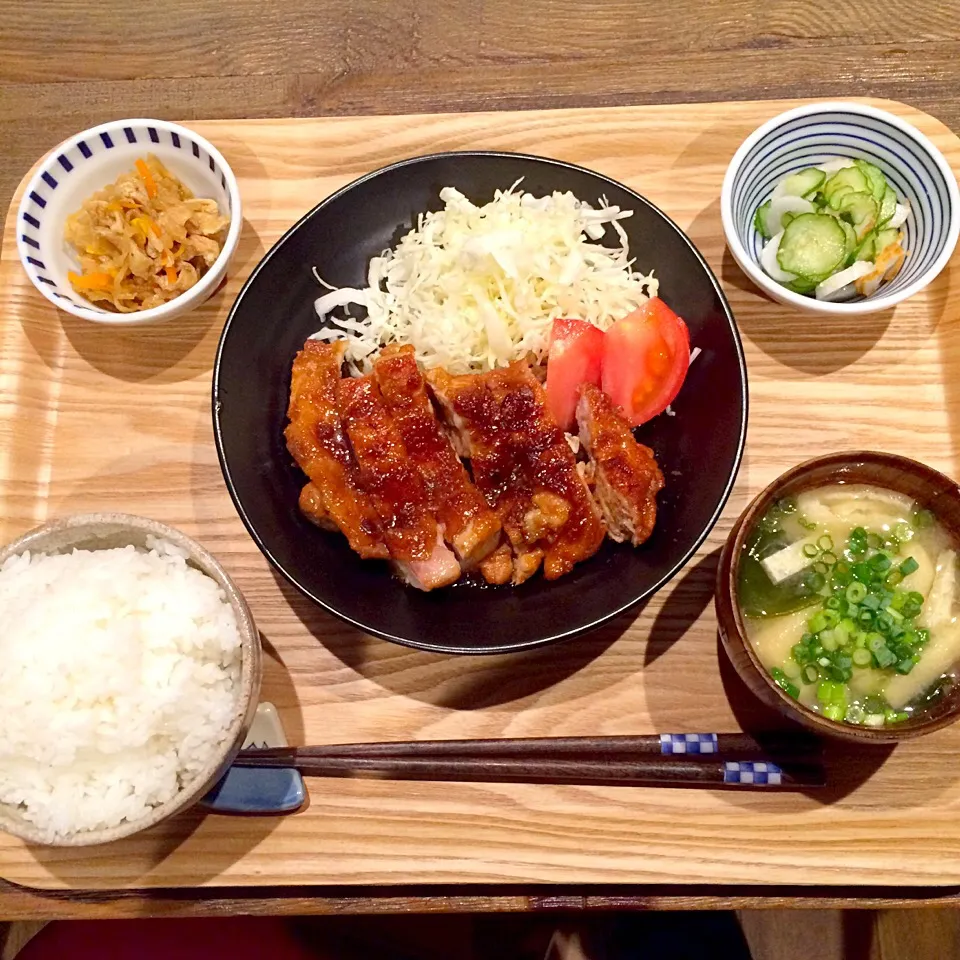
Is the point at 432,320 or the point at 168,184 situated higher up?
the point at 168,184

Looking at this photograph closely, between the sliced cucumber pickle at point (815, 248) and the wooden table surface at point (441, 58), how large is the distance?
0.90 meters

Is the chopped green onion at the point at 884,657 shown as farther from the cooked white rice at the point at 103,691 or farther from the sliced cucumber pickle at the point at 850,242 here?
the cooked white rice at the point at 103,691

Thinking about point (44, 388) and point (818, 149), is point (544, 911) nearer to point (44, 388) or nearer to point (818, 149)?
point (44, 388)

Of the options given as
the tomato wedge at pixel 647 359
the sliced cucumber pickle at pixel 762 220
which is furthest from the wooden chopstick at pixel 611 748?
the sliced cucumber pickle at pixel 762 220

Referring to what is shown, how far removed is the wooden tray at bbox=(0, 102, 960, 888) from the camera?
1.96m

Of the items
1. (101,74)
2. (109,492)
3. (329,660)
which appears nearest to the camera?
(329,660)

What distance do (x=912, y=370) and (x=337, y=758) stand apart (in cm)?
183

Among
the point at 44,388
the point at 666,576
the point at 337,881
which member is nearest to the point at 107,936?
the point at 337,881

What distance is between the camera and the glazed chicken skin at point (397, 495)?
1.98 m

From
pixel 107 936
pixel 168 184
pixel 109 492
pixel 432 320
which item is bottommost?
pixel 107 936

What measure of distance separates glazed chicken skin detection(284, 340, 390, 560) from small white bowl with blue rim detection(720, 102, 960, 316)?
43.9 inches

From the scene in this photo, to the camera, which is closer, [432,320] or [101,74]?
[432,320]

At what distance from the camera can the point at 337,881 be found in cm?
195

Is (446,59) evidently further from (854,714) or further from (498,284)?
(854,714)
